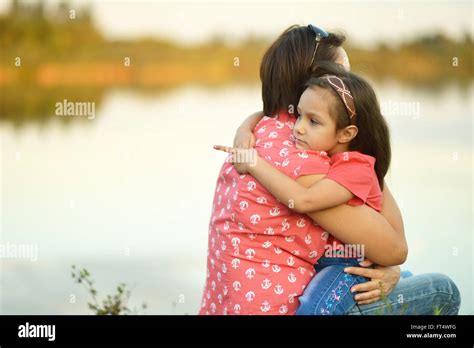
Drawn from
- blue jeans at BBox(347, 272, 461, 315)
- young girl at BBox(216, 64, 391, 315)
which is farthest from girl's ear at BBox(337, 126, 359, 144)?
blue jeans at BBox(347, 272, 461, 315)

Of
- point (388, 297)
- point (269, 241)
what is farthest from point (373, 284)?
point (269, 241)

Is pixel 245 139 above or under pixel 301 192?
above

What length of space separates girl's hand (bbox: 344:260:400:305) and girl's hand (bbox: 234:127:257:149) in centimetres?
49

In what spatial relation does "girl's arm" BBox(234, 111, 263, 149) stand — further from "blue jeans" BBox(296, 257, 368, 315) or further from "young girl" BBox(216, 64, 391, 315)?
"blue jeans" BBox(296, 257, 368, 315)

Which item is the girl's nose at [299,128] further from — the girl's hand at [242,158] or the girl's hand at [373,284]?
the girl's hand at [373,284]

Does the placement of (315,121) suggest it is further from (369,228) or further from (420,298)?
(420,298)

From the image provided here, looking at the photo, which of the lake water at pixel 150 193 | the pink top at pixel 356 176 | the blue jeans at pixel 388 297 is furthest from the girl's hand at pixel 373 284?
the lake water at pixel 150 193

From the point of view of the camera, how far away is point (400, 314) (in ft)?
10.1

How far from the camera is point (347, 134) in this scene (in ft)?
9.75

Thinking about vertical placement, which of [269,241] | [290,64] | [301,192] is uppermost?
[290,64]

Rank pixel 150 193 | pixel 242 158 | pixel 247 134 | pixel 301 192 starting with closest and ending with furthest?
pixel 301 192, pixel 242 158, pixel 247 134, pixel 150 193

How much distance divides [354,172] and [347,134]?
0.15 metres

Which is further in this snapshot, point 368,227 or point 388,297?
point 388,297
